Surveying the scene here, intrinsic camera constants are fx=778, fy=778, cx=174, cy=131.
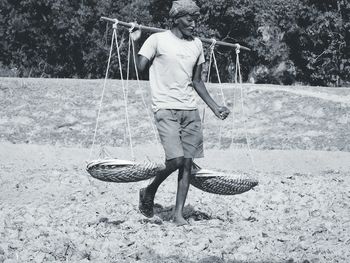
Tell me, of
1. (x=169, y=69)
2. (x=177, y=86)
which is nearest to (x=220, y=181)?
(x=177, y=86)

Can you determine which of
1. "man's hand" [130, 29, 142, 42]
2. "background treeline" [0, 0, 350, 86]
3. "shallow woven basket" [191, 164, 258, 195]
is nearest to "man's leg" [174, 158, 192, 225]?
"shallow woven basket" [191, 164, 258, 195]

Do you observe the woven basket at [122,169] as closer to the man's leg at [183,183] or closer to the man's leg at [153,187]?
the man's leg at [153,187]

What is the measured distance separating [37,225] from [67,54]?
1601cm

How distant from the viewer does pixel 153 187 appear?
6.79 m

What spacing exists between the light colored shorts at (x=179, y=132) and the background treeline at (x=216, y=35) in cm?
1483

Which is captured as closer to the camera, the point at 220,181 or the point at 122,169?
the point at 122,169

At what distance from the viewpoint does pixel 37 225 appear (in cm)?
680

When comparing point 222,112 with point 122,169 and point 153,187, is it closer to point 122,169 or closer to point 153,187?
point 153,187

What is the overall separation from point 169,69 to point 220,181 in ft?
3.89

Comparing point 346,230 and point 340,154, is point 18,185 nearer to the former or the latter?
point 346,230

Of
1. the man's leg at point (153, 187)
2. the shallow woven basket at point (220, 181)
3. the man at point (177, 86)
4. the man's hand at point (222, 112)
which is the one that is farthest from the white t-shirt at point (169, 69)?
the shallow woven basket at point (220, 181)

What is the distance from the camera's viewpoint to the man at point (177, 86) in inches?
252

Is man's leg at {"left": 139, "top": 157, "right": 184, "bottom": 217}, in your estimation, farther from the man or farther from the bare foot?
the bare foot

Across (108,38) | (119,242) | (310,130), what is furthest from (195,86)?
(108,38)
